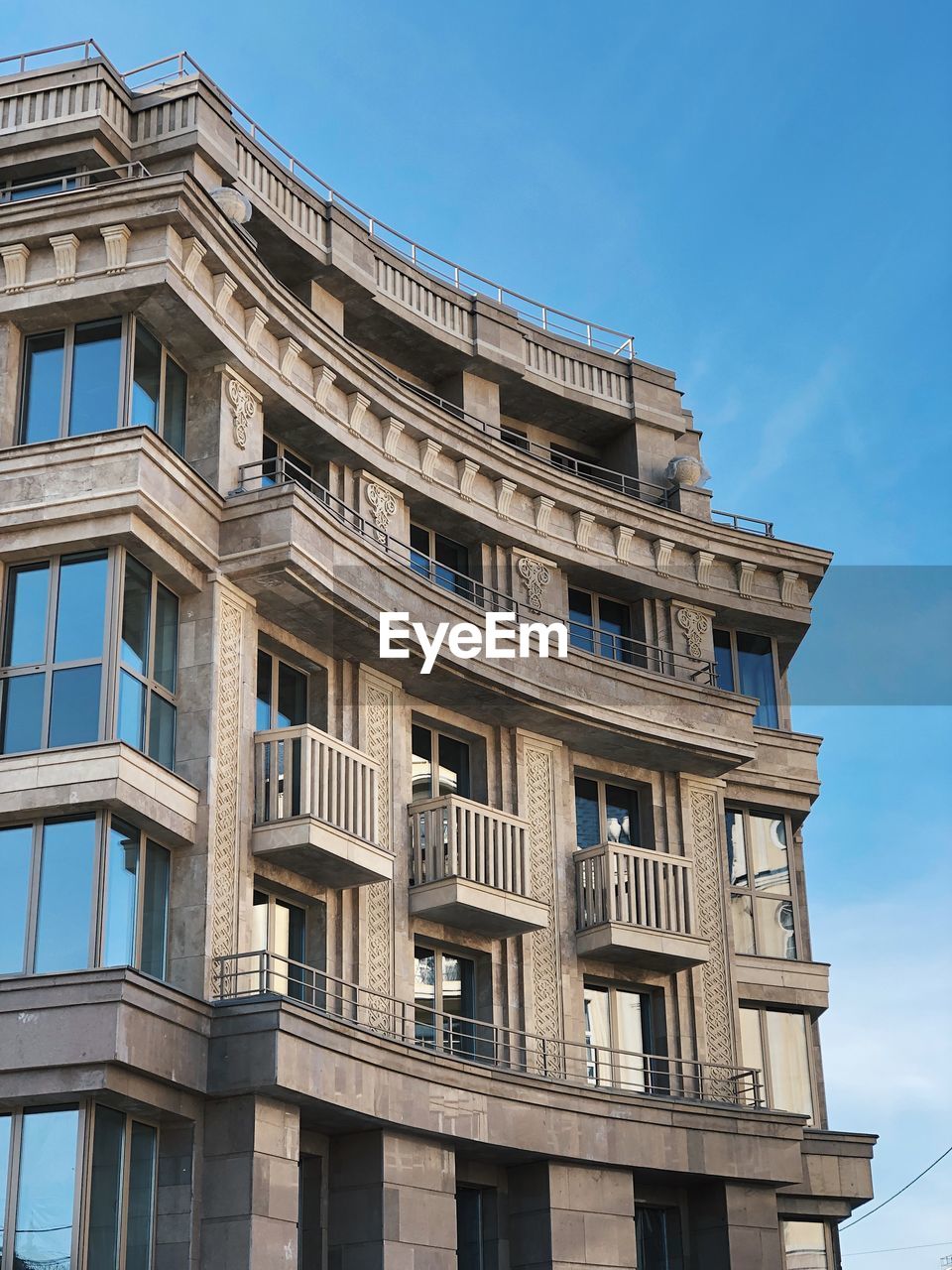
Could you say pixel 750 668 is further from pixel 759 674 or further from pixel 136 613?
pixel 136 613

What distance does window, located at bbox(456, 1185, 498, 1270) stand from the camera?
28.5 m

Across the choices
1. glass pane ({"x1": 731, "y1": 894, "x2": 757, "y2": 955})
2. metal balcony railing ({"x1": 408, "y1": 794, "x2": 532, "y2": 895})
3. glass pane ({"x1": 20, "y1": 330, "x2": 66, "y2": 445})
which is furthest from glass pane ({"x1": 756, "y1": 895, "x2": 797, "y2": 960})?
glass pane ({"x1": 20, "y1": 330, "x2": 66, "y2": 445})

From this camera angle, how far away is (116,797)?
23047 millimetres

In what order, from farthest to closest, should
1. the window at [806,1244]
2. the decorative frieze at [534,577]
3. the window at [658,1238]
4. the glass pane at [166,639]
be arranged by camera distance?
1. the decorative frieze at [534,577]
2. the window at [806,1244]
3. the window at [658,1238]
4. the glass pane at [166,639]

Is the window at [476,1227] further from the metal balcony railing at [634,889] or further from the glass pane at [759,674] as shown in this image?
the glass pane at [759,674]

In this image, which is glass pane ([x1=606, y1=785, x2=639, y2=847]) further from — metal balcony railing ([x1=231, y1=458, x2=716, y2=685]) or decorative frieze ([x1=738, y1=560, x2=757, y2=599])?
decorative frieze ([x1=738, y1=560, x2=757, y2=599])

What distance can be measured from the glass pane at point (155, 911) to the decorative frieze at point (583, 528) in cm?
1242

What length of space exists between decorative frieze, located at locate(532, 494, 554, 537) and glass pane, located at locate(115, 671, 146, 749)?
1110 centimetres

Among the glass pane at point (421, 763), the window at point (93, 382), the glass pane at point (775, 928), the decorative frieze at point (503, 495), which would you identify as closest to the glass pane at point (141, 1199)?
the glass pane at point (421, 763)

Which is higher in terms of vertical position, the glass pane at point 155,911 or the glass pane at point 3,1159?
the glass pane at point 155,911

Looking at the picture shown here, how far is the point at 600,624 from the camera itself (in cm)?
3538

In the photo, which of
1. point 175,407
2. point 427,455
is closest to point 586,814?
point 427,455

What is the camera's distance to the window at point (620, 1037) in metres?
31.2

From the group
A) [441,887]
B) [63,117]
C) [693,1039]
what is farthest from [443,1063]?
[63,117]
